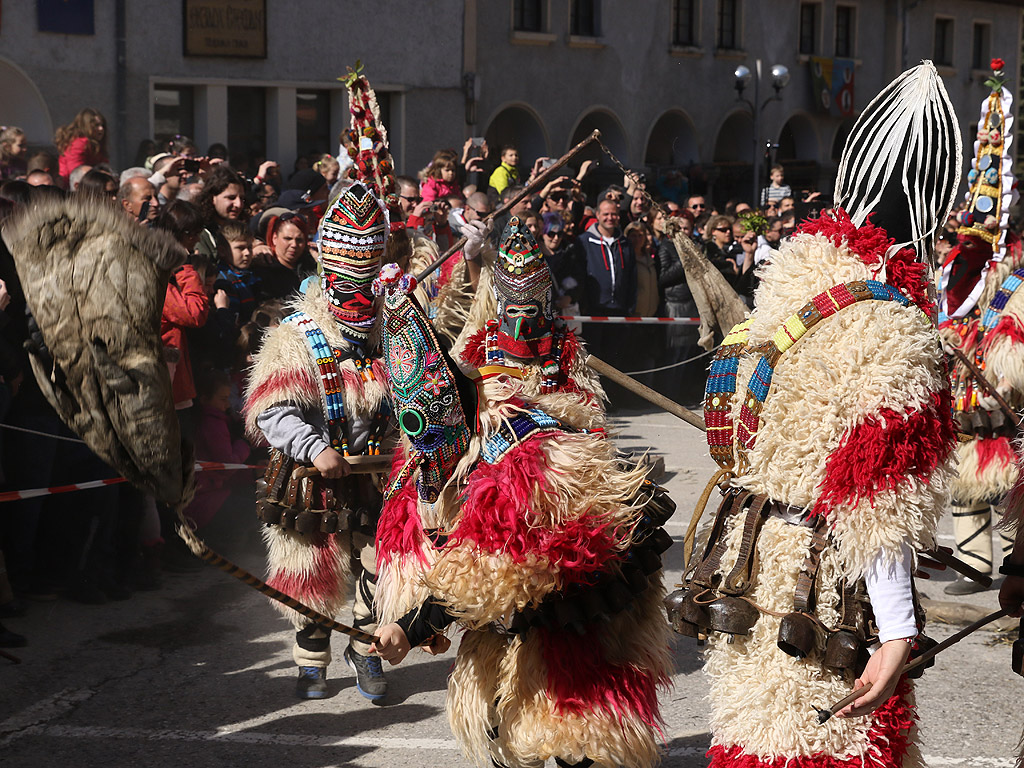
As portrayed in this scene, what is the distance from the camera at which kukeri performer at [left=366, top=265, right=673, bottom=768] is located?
→ 2967 millimetres

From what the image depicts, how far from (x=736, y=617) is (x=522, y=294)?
2008mm

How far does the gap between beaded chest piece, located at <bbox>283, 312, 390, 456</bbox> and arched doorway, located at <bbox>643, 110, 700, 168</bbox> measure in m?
20.5

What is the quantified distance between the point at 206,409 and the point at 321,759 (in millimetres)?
3171

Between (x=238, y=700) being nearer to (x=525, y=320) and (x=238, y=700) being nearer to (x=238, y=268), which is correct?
(x=525, y=320)

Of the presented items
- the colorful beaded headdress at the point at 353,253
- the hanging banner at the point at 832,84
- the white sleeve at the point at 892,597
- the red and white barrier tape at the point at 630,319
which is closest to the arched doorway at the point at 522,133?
the hanging banner at the point at 832,84

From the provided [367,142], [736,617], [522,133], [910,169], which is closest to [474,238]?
[367,142]

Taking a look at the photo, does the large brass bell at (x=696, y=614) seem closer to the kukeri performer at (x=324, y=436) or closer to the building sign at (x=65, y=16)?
the kukeri performer at (x=324, y=436)

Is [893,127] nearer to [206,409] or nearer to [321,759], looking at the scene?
[321,759]

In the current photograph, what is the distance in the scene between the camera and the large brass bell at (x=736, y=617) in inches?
110

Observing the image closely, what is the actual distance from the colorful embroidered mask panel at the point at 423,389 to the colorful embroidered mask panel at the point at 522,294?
1463 mm

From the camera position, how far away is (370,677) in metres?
5.00

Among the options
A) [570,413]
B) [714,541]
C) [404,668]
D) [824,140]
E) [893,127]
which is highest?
[824,140]

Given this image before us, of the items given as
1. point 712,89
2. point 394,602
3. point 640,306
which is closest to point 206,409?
point 394,602

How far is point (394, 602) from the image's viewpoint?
325 centimetres
